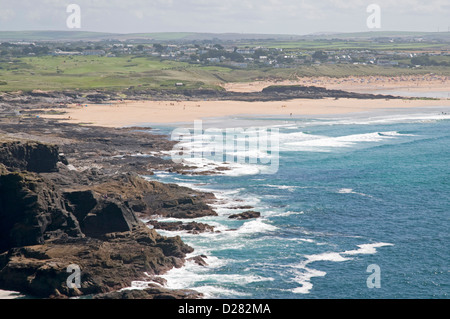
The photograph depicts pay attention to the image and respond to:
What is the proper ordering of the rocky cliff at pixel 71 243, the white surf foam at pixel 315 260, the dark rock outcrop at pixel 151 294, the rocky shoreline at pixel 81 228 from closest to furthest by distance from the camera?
the dark rock outcrop at pixel 151 294
the rocky cliff at pixel 71 243
the rocky shoreline at pixel 81 228
the white surf foam at pixel 315 260

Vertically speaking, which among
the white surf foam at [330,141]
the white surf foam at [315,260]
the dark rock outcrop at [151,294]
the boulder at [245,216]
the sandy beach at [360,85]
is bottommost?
the white surf foam at [315,260]

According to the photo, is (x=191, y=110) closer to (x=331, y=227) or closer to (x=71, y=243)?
(x=331, y=227)

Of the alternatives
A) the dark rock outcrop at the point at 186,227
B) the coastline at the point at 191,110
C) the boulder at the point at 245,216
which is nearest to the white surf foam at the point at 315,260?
the dark rock outcrop at the point at 186,227

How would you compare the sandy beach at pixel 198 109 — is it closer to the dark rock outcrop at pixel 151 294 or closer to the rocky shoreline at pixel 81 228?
the rocky shoreline at pixel 81 228

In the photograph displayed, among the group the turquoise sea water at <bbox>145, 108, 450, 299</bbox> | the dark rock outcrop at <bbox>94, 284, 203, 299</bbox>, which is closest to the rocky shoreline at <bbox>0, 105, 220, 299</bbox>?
the dark rock outcrop at <bbox>94, 284, 203, 299</bbox>

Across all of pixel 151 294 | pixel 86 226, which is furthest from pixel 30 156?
pixel 151 294

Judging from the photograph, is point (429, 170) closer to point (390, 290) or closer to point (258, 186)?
point (258, 186)
